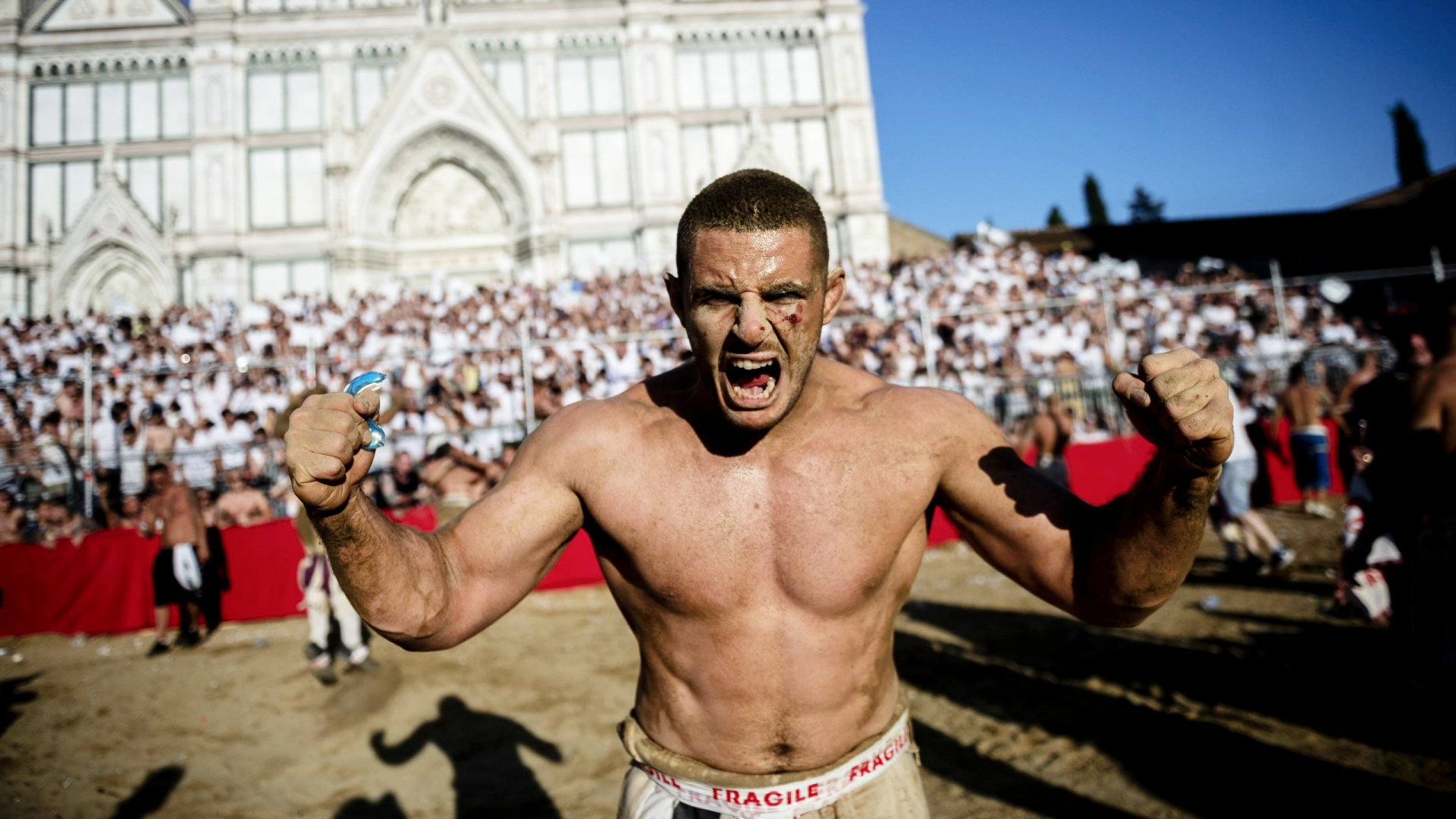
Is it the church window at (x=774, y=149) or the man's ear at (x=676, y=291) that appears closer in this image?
the man's ear at (x=676, y=291)

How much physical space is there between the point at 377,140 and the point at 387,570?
28.4m

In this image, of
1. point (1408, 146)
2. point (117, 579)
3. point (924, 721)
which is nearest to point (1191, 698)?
point (924, 721)

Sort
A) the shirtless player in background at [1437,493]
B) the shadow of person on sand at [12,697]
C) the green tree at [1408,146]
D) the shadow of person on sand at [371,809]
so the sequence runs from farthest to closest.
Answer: the green tree at [1408,146] → the shadow of person on sand at [12,697] → the shadow of person on sand at [371,809] → the shirtless player in background at [1437,493]

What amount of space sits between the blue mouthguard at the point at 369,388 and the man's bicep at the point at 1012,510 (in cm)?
138

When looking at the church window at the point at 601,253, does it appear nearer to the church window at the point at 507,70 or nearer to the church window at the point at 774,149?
the church window at the point at 774,149

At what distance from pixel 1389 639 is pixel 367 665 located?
7997 mm

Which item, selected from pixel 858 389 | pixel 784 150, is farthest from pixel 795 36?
pixel 858 389

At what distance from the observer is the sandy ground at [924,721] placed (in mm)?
4242

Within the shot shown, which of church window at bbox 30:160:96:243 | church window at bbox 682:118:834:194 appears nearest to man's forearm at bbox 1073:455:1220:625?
church window at bbox 682:118:834:194

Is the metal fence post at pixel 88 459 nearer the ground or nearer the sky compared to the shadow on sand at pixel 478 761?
nearer the sky

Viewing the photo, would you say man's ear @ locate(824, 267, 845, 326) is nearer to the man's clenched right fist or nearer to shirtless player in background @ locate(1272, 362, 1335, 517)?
the man's clenched right fist

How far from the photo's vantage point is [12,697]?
666cm

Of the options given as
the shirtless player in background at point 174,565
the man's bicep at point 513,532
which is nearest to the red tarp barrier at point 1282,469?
the man's bicep at point 513,532

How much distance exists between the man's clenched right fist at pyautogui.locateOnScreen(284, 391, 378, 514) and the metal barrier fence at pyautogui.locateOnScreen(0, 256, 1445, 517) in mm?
8440
